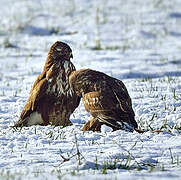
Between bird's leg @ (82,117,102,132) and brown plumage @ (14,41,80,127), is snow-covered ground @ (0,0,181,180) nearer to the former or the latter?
bird's leg @ (82,117,102,132)

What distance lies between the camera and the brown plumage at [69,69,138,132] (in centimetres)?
620

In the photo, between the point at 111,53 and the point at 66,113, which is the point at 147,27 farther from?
the point at 66,113

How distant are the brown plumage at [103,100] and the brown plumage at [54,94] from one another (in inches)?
17.9

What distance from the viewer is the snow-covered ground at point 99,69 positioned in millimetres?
4855

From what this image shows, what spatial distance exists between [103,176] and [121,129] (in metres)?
1.83

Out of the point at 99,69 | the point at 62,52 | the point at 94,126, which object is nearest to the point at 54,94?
the point at 62,52

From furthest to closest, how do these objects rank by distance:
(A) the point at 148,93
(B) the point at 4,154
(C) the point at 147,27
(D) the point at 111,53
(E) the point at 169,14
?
(E) the point at 169,14, (C) the point at 147,27, (D) the point at 111,53, (A) the point at 148,93, (B) the point at 4,154

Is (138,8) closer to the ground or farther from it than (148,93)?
farther from it

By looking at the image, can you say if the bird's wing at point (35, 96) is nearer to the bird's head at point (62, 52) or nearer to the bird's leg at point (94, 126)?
the bird's head at point (62, 52)

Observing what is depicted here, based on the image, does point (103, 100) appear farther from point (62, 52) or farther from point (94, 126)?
point (62, 52)

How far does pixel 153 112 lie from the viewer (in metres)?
7.54

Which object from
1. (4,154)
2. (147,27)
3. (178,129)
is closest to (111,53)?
(147,27)

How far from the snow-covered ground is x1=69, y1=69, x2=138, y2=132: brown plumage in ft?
0.53

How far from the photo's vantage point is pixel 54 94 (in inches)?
280
